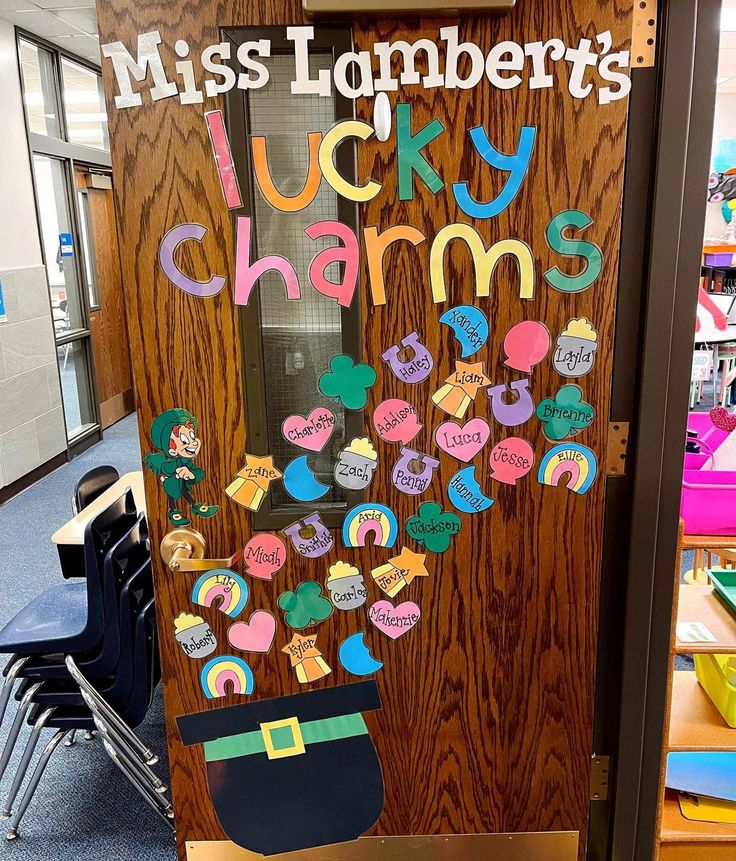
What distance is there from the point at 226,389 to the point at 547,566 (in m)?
0.77

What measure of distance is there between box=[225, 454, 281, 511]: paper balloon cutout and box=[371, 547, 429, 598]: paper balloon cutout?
0.29 meters

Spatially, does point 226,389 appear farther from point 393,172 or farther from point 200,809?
point 200,809

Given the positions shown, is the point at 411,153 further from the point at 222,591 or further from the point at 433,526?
the point at 222,591

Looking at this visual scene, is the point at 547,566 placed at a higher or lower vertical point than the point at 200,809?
higher

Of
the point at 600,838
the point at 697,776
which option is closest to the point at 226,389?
the point at 600,838

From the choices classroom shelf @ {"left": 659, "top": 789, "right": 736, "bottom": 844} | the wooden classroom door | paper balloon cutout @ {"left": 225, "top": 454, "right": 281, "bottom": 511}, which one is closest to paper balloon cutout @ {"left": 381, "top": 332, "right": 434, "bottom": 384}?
the wooden classroom door

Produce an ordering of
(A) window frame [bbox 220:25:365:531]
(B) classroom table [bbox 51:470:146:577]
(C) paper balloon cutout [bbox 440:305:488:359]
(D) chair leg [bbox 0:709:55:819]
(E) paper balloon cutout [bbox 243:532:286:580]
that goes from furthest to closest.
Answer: (B) classroom table [bbox 51:470:146:577], (D) chair leg [bbox 0:709:55:819], (E) paper balloon cutout [bbox 243:532:286:580], (C) paper balloon cutout [bbox 440:305:488:359], (A) window frame [bbox 220:25:365:531]

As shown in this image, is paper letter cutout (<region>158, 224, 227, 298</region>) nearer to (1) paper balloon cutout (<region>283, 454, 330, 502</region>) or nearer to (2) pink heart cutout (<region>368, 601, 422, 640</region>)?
(1) paper balloon cutout (<region>283, 454, 330, 502</region>)

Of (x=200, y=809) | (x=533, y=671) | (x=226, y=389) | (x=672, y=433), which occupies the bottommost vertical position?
(x=200, y=809)

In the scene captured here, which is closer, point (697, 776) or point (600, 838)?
point (600, 838)

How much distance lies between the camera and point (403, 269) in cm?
147

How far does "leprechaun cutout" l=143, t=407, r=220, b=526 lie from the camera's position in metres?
1.53

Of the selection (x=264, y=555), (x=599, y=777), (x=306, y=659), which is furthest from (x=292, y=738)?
(x=599, y=777)

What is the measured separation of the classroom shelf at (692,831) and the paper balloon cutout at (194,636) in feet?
3.70
